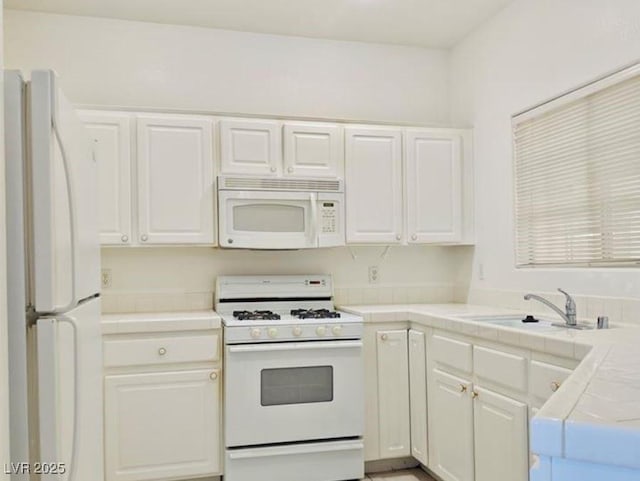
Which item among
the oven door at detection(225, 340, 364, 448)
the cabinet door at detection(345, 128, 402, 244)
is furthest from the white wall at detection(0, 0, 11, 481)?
the cabinet door at detection(345, 128, 402, 244)

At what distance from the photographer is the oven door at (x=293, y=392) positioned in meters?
2.95

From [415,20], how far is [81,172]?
8.41ft

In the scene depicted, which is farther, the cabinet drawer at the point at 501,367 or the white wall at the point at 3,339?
the cabinet drawer at the point at 501,367

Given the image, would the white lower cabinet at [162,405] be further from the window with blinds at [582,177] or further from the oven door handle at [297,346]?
the window with blinds at [582,177]

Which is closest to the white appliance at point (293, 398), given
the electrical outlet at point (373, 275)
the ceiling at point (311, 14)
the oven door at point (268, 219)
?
the oven door at point (268, 219)

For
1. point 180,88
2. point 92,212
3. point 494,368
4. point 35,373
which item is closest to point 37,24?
point 180,88

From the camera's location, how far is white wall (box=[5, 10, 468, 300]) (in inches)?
135

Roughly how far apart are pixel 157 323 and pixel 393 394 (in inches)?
52.9

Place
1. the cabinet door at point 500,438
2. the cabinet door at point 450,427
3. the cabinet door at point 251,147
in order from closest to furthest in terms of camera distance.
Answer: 1. the cabinet door at point 500,438
2. the cabinet door at point 450,427
3. the cabinet door at point 251,147

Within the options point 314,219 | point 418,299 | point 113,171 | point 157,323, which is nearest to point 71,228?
point 157,323

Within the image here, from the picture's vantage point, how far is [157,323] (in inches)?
115

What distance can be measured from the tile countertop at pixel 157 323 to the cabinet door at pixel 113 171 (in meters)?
0.46

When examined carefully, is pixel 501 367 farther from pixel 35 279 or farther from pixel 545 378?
pixel 35 279

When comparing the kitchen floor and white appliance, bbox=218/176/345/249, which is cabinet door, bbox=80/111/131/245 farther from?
the kitchen floor
